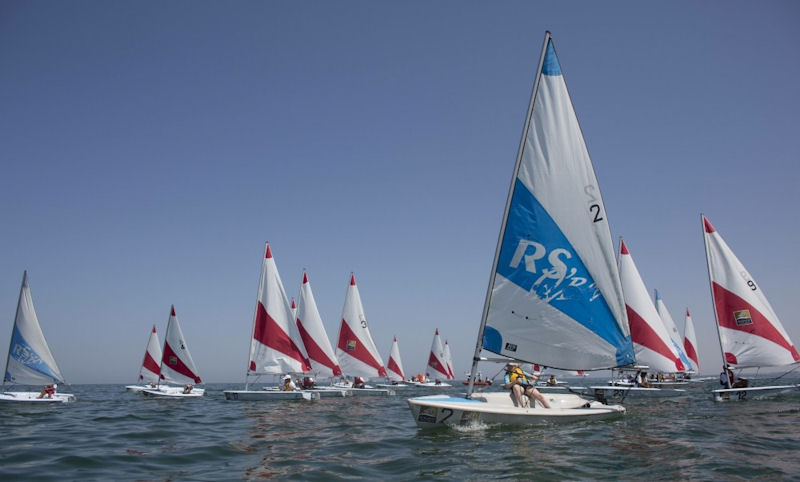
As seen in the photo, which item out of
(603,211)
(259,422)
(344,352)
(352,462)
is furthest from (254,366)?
(603,211)

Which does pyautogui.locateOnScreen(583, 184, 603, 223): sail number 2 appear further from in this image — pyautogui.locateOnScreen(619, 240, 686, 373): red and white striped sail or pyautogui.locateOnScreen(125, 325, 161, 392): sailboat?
pyautogui.locateOnScreen(125, 325, 161, 392): sailboat

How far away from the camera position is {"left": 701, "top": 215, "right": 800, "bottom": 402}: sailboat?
22.1m

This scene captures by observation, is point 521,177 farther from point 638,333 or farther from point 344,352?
point 344,352

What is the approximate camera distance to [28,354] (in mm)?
27391

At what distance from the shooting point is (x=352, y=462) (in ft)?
31.6

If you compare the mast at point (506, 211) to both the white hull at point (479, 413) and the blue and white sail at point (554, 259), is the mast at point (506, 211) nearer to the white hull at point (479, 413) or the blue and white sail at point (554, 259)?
the blue and white sail at point (554, 259)

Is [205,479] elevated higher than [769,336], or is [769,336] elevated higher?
[769,336]

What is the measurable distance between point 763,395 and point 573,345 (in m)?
16.3

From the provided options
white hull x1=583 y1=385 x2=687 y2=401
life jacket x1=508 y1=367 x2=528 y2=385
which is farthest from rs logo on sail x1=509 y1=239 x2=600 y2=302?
white hull x1=583 y1=385 x2=687 y2=401

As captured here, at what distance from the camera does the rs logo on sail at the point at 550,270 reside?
1265 cm

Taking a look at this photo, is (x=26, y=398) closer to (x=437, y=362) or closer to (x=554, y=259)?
(x=554, y=259)

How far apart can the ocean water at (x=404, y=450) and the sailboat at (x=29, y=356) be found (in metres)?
12.7

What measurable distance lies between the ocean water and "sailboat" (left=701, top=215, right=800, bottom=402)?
661cm

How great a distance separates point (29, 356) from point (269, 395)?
13731 mm
